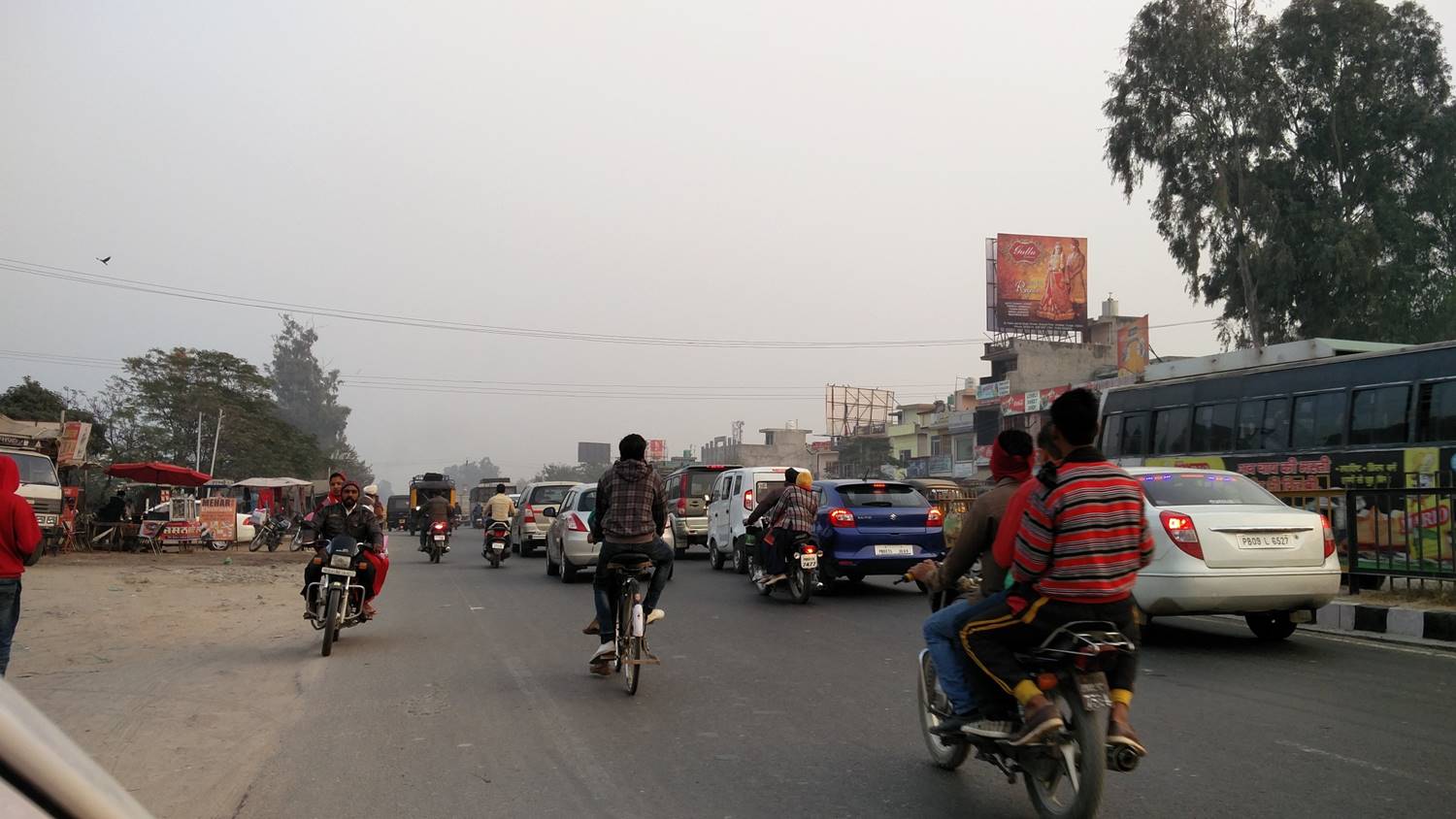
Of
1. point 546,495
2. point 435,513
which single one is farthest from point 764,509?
point 435,513

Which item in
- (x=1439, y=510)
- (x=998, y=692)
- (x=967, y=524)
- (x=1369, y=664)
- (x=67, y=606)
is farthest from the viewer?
(x=67, y=606)

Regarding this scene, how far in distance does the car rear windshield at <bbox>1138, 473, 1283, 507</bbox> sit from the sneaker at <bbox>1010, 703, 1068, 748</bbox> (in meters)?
5.71

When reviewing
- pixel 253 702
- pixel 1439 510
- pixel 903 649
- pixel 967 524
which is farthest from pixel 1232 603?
pixel 253 702

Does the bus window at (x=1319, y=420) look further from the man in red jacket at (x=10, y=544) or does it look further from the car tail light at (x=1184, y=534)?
the man in red jacket at (x=10, y=544)

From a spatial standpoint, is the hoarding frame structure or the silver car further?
the hoarding frame structure

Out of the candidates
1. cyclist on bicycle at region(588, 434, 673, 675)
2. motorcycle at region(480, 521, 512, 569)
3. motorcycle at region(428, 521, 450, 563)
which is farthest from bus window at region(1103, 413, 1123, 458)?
motorcycle at region(428, 521, 450, 563)

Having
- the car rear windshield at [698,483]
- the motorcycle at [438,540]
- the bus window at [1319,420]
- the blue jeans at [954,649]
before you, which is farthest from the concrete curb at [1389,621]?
the motorcycle at [438,540]

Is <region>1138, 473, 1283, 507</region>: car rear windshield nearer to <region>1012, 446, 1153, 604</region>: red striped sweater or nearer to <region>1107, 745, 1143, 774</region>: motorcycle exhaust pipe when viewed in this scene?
<region>1012, 446, 1153, 604</region>: red striped sweater

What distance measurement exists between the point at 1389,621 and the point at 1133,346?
4466 centimetres

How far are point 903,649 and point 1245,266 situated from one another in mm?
27354

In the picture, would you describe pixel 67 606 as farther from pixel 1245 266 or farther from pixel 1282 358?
pixel 1245 266

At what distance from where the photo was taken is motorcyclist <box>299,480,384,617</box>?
9914 millimetres

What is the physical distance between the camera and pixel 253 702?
7.34m

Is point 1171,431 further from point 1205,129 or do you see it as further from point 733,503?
point 1205,129
